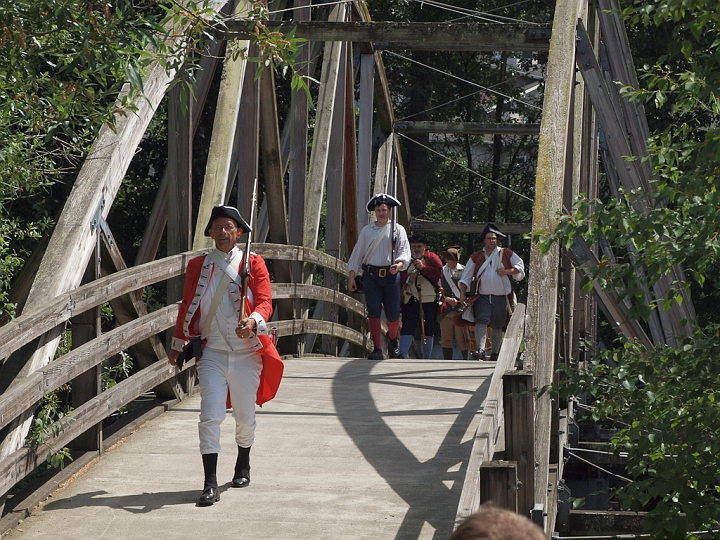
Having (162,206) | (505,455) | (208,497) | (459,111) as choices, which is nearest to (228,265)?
(208,497)

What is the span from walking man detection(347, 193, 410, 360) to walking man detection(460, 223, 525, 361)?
947mm

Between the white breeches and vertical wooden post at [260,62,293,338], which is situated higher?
vertical wooden post at [260,62,293,338]

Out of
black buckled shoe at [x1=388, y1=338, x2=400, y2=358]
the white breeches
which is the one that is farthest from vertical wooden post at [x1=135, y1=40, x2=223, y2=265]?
black buckled shoe at [x1=388, y1=338, x2=400, y2=358]

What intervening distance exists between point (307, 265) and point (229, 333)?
560 centimetres

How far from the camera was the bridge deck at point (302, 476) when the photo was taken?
4.99 metres

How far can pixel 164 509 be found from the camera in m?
5.25

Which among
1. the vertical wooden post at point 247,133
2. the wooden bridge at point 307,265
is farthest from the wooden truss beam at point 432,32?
the vertical wooden post at point 247,133

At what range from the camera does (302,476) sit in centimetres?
585

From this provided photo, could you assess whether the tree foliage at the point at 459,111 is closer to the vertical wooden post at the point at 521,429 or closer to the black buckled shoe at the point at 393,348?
the black buckled shoe at the point at 393,348

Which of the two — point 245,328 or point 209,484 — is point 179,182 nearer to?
point 245,328

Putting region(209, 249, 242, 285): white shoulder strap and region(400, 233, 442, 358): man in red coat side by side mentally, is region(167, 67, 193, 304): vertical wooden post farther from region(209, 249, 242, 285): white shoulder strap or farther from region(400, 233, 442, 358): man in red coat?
region(400, 233, 442, 358): man in red coat

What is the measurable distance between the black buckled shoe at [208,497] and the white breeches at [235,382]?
307 millimetres

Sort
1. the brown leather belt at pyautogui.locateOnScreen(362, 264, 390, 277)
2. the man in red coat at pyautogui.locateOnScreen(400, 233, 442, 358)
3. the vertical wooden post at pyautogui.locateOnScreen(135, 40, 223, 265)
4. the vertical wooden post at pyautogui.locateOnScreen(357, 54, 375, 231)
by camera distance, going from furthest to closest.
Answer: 1. the vertical wooden post at pyautogui.locateOnScreen(357, 54, 375, 231)
2. the man in red coat at pyautogui.locateOnScreen(400, 233, 442, 358)
3. the brown leather belt at pyautogui.locateOnScreen(362, 264, 390, 277)
4. the vertical wooden post at pyautogui.locateOnScreen(135, 40, 223, 265)

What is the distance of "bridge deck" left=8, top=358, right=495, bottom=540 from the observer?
196 inches
